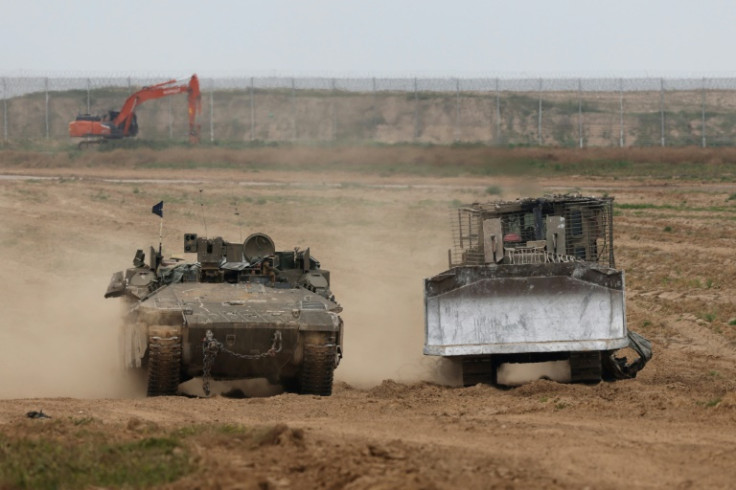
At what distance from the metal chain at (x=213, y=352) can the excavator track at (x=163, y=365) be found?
308 millimetres

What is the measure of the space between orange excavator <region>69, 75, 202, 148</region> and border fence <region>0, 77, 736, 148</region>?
212 cm

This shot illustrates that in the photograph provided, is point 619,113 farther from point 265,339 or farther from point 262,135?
point 265,339

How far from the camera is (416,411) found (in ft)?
50.1

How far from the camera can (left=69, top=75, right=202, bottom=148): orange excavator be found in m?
59.8

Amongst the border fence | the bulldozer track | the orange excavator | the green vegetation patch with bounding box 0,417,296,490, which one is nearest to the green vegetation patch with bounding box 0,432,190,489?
the green vegetation patch with bounding box 0,417,296,490

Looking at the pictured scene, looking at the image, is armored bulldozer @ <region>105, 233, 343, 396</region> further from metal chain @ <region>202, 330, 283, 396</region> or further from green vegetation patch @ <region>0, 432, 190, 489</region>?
green vegetation patch @ <region>0, 432, 190, 489</region>

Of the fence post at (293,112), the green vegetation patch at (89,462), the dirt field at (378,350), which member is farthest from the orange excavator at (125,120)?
the green vegetation patch at (89,462)

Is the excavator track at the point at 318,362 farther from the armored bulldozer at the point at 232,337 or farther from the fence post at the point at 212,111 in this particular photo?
the fence post at the point at 212,111

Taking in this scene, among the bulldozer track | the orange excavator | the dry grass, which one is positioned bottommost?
the bulldozer track

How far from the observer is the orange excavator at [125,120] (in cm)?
5975

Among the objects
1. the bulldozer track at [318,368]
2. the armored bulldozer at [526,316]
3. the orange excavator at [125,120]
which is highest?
the orange excavator at [125,120]

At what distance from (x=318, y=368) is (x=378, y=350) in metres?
5.09

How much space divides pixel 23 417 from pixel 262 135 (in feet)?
181

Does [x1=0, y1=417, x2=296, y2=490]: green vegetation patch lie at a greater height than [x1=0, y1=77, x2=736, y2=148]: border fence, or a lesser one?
lesser
